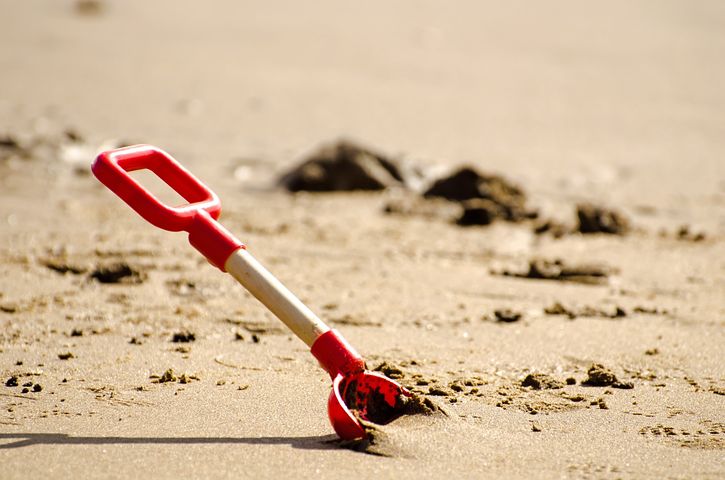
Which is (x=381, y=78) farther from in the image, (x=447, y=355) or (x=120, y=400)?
(x=120, y=400)

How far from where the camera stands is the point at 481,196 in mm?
5035

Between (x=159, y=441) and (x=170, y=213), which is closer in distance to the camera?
(x=159, y=441)

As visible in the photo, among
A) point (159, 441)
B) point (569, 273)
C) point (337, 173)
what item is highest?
point (337, 173)

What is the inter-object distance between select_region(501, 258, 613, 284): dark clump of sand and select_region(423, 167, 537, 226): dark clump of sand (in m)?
0.80

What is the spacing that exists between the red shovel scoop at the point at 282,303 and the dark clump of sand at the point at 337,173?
9.08ft

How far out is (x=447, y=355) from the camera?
298cm

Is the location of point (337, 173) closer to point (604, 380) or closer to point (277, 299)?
point (604, 380)

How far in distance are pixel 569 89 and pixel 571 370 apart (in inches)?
185

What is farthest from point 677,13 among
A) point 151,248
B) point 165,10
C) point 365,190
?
point 151,248

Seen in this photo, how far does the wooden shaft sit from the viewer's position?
2387 mm

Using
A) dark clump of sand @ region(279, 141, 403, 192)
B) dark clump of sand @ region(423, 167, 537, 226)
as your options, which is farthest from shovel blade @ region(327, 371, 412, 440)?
dark clump of sand @ region(279, 141, 403, 192)

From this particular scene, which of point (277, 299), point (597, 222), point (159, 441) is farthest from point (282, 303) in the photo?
point (597, 222)

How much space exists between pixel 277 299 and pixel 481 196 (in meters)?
2.77

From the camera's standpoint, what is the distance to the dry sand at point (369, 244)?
2.37 meters
